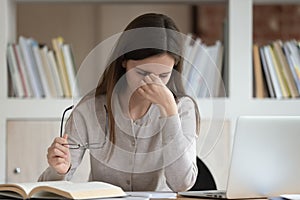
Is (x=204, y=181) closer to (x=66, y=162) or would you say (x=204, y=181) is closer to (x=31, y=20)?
(x=66, y=162)

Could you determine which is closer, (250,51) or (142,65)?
(142,65)

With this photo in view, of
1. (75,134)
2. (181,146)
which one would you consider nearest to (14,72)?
(75,134)

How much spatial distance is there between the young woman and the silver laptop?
23 cm

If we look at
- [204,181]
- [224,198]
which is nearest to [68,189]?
[224,198]

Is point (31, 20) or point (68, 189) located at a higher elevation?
point (31, 20)

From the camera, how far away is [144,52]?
5.73 ft

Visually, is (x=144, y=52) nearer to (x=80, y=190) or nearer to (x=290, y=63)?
(x=80, y=190)

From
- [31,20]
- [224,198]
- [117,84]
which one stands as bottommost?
[224,198]

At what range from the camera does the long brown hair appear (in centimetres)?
176

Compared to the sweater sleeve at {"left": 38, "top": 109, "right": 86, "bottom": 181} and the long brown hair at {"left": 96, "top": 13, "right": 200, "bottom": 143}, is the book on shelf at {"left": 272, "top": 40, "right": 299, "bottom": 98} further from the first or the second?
the sweater sleeve at {"left": 38, "top": 109, "right": 86, "bottom": 181}

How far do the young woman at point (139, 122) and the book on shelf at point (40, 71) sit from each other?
3.34 ft

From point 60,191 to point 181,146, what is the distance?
48 cm

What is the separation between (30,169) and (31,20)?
227cm

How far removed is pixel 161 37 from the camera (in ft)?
5.80
